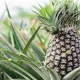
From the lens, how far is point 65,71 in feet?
5.33

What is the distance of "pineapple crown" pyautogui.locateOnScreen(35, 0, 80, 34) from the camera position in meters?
1.62

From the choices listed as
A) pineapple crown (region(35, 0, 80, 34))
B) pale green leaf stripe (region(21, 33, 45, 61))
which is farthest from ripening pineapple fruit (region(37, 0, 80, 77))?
pale green leaf stripe (region(21, 33, 45, 61))

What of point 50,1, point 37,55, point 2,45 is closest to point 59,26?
point 50,1

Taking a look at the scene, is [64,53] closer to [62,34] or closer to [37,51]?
[62,34]

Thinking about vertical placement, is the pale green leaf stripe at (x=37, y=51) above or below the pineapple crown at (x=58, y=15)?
below

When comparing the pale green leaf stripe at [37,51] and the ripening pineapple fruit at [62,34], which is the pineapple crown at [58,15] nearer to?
the ripening pineapple fruit at [62,34]

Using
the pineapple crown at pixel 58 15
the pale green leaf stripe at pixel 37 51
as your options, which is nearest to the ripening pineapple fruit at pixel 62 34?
the pineapple crown at pixel 58 15

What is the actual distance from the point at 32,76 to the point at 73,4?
449mm

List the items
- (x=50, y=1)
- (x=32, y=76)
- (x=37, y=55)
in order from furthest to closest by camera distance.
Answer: (x=37, y=55) → (x=50, y=1) → (x=32, y=76)

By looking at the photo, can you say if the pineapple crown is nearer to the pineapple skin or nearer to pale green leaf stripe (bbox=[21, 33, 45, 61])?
the pineapple skin

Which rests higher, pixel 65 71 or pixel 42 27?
pixel 42 27

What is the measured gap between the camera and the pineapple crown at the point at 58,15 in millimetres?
1620

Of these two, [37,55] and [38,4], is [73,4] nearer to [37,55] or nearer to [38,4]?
[38,4]

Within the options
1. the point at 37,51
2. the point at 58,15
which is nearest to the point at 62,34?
the point at 58,15
